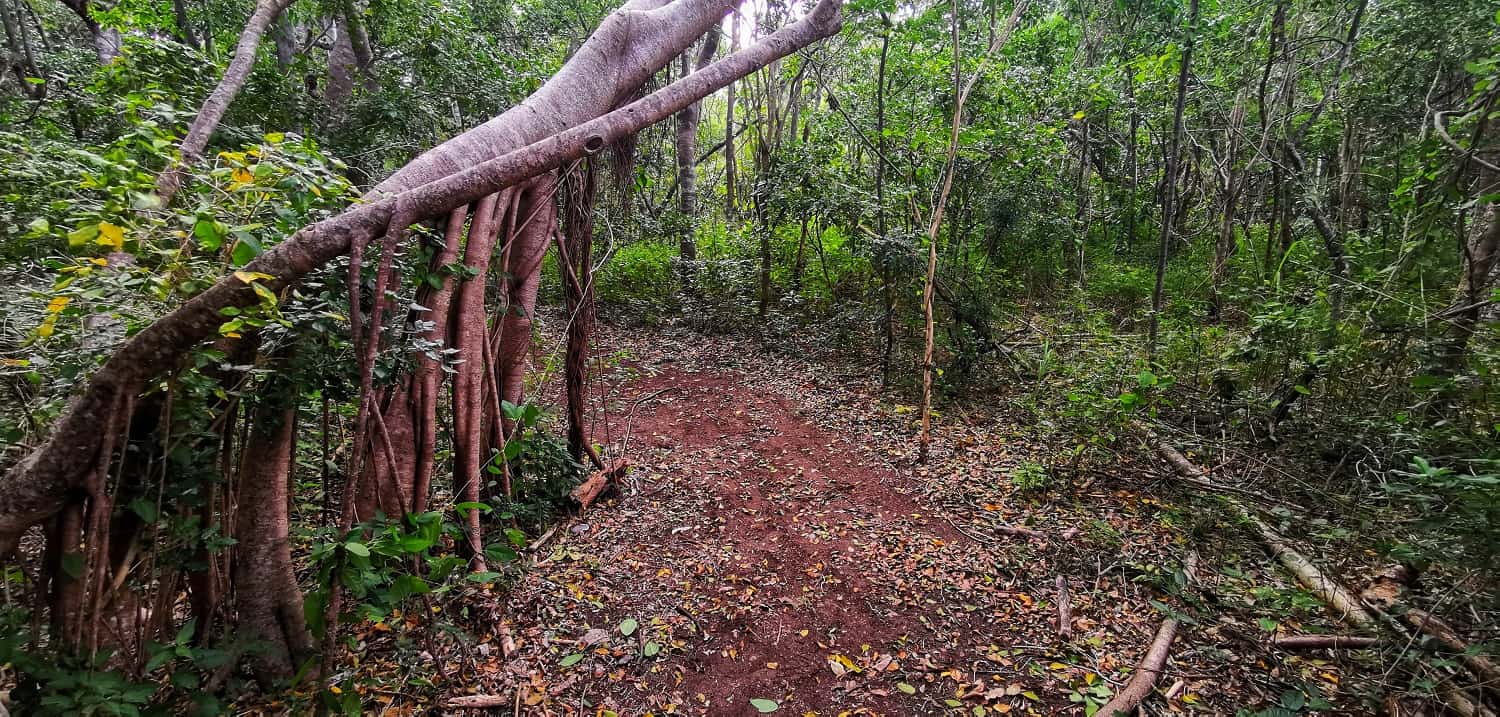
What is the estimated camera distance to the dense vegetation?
6.44 feet

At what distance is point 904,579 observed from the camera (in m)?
3.78

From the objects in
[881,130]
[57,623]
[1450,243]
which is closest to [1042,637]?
[1450,243]

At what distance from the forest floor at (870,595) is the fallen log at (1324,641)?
0.07m

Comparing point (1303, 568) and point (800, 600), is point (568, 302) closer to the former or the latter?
point (800, 600)

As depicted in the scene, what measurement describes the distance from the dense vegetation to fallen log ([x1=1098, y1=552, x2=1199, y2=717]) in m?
0.45

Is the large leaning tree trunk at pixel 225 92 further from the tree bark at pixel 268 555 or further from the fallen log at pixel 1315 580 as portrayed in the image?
the fallen log at pixel 1315 580

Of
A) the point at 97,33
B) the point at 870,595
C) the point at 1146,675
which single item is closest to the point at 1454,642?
the point at 1146,675

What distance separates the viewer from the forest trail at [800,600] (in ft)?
9.46

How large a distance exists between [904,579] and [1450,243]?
431cm

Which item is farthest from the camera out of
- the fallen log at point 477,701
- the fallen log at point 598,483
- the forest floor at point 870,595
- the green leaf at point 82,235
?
the fallen log at point 598,483

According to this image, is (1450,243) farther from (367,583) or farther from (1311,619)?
(367,583)

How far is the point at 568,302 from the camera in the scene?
423 cm

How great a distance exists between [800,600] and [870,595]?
0.47 m

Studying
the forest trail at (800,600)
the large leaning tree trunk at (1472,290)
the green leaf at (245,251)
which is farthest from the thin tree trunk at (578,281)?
the large leaning tree trunk at (1472,290)
